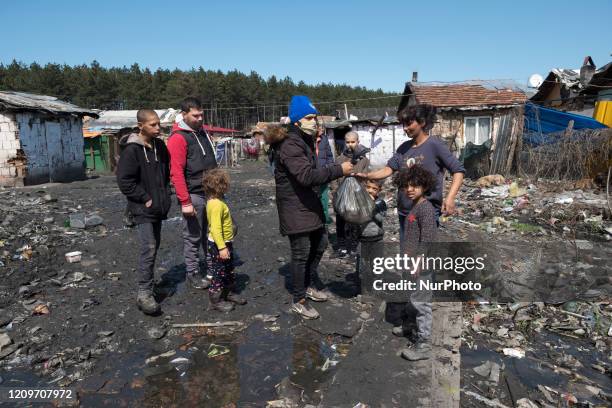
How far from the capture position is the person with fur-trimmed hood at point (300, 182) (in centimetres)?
345

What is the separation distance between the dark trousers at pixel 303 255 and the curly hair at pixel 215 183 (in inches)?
34.4

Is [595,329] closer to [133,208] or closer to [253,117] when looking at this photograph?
[133,208]

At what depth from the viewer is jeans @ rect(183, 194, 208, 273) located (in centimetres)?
436

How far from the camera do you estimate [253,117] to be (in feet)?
199

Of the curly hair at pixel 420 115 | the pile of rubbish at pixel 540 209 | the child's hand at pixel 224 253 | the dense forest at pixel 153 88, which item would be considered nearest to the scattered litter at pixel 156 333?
the child's hand at pixel 224 253

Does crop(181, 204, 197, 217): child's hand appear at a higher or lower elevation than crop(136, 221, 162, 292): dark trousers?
Result: higher

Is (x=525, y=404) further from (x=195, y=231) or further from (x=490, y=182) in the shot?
(x=490, y=182)

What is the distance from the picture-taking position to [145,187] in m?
3.90

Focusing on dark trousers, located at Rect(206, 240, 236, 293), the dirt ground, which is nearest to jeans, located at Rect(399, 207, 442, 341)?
the dirt ground

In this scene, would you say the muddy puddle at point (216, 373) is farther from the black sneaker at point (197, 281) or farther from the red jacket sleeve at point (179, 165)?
the red jacket sleeve at point (179, 165)

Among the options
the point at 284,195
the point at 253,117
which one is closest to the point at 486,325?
the point at 284,195

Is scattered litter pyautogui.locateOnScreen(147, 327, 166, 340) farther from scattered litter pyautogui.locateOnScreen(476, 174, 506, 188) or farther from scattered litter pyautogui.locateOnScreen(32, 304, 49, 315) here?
scattered litter pyautogui.locateOnScreen(476, 174, 506, 188)

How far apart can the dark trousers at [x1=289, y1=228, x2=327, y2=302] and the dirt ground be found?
342 millimetres

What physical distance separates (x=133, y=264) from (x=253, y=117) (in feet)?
187
